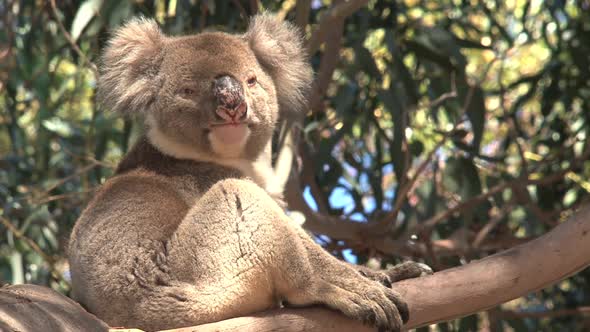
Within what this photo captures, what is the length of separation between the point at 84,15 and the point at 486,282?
7.87 feet

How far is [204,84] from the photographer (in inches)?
122

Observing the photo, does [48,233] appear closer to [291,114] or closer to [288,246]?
[291,114]

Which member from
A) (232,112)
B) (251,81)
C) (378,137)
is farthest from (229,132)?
(378,137)

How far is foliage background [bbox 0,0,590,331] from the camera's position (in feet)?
14.5

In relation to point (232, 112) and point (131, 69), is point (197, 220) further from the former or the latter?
point (131, 69)

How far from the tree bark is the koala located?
0.06 metres

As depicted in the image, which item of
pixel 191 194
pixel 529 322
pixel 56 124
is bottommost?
pixel 529 322

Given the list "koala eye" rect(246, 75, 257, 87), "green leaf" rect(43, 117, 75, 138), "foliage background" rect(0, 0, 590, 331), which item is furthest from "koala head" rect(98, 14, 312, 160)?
"green leaf" rect(43, 117, 75, 138)

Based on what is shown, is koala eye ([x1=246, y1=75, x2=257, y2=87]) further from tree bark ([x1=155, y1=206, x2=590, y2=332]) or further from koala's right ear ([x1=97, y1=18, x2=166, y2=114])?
tree bark ([x1=155, y1=206, x2=590, y2=332])

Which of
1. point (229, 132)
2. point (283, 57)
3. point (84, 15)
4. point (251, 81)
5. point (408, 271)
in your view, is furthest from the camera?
point (84, 15)

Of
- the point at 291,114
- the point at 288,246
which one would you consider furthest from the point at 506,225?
the point at 288,246

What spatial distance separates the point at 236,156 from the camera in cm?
324

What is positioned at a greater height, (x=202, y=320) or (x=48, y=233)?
(x=202, y=320)

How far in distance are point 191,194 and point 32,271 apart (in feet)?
8.14
